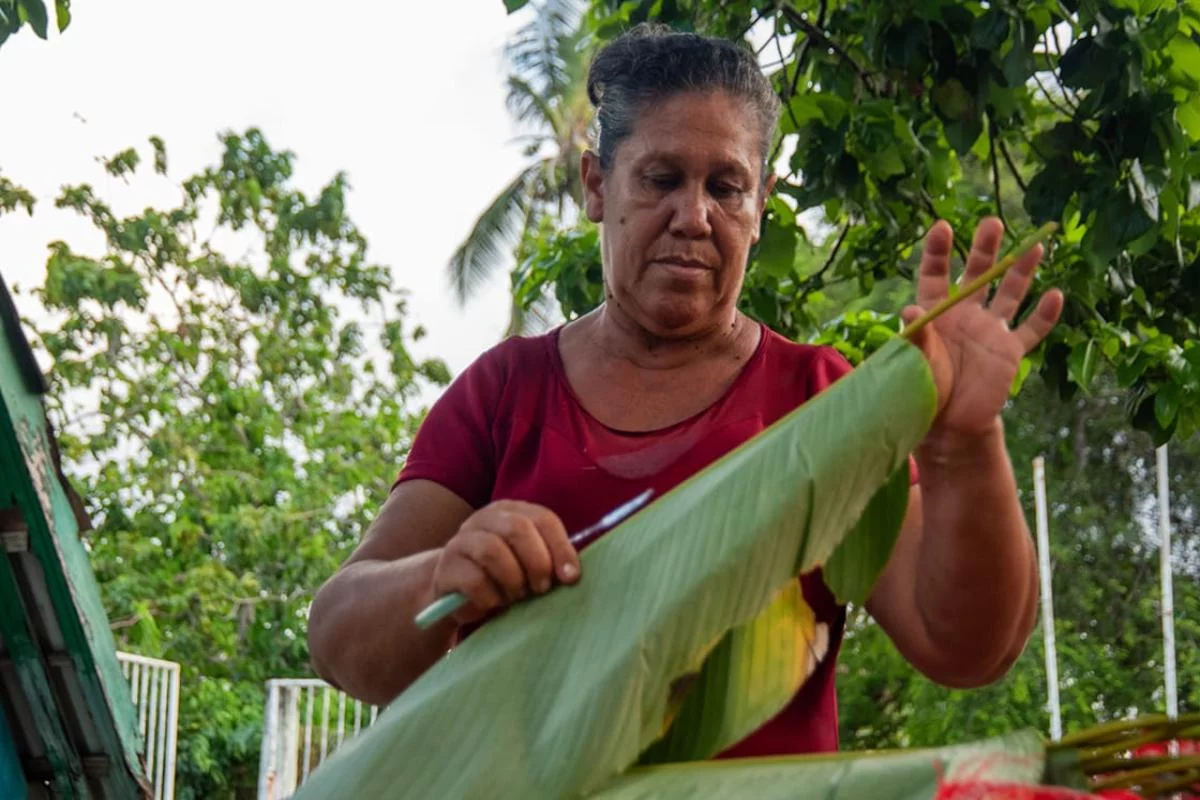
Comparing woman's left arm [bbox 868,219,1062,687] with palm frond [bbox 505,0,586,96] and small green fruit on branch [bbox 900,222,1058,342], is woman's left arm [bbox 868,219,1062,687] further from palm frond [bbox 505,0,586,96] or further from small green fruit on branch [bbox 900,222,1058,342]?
palm frond [bbox 505,0,586,96]

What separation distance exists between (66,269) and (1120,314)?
9.06 meters

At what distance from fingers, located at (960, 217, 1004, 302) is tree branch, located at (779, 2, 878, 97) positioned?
2180mm

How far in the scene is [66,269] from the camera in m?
10.9

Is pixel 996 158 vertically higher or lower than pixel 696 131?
higher

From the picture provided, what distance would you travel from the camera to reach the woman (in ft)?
3.95

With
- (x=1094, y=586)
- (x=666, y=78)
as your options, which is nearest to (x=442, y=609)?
(x=666, y=78)

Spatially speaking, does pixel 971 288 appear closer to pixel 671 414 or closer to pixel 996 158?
pixel 671 414

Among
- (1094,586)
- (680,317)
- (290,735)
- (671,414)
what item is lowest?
(671,414)

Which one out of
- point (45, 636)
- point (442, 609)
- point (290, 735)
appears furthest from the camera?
point (290, 735)

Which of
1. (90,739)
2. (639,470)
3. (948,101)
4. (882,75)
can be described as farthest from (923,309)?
(882,75)

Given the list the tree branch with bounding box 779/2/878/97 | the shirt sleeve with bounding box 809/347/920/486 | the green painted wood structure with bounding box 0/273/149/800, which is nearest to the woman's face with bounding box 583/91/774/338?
the shirt sleeve with bounding box 809/347/920/486

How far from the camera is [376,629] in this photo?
129 cm

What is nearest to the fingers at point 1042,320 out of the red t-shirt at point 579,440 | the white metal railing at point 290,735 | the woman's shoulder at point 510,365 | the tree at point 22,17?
the red t-shirt at point 579,440

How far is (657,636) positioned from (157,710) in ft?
22.1
